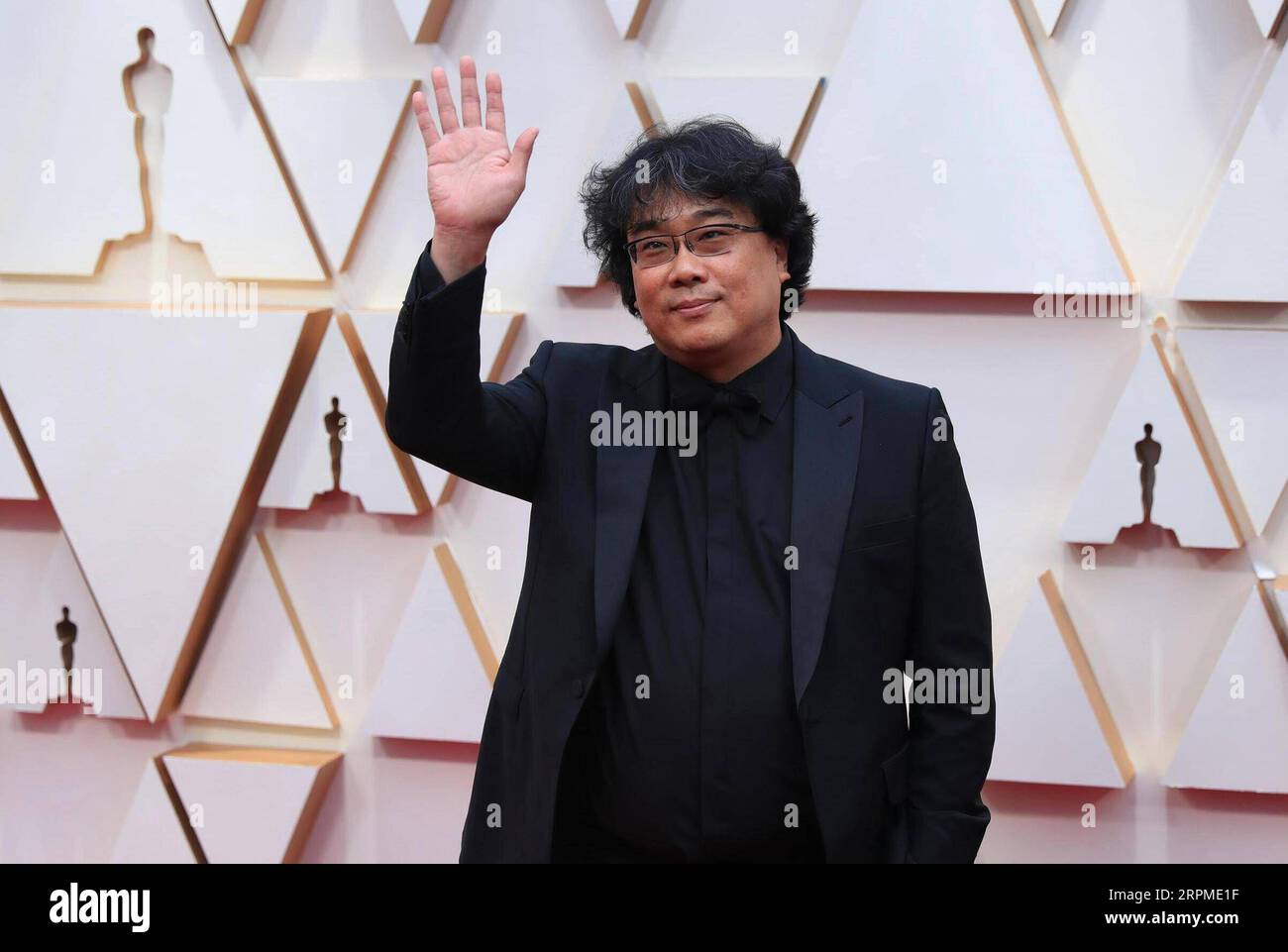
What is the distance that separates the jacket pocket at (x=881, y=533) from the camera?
1447 mm

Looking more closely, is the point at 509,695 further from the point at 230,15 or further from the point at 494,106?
the point at 230,15

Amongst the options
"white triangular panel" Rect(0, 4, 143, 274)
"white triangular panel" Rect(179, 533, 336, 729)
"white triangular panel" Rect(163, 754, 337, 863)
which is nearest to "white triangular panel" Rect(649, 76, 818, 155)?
"white triangular panel" Rect(0, 4, 143, 274)

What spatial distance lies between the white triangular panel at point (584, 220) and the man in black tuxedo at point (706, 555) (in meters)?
0.70

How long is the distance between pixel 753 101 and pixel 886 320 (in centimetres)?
44

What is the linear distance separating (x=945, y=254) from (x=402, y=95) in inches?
40.0

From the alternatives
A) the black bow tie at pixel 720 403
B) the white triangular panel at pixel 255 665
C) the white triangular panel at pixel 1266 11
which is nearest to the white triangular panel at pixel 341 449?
the white triangular panel at pixel 255 665

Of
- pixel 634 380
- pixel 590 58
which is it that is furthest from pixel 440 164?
pixel 590 58

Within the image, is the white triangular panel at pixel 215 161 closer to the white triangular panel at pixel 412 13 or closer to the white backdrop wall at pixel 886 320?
the white backdrop wall at pixel 886 320

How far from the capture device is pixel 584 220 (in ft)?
7.52

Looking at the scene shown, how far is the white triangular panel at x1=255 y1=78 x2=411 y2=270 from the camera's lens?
2336mm

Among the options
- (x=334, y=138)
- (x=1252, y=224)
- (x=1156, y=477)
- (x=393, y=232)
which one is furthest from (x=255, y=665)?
(x=1252, y=224)

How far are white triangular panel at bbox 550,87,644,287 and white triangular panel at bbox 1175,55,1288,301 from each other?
3.18 feet

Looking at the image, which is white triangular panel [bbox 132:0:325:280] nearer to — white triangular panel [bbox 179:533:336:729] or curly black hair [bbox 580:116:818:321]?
white triangular panel [bbox 179:533:336:729]

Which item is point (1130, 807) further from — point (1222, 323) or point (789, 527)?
point (789, 527)
